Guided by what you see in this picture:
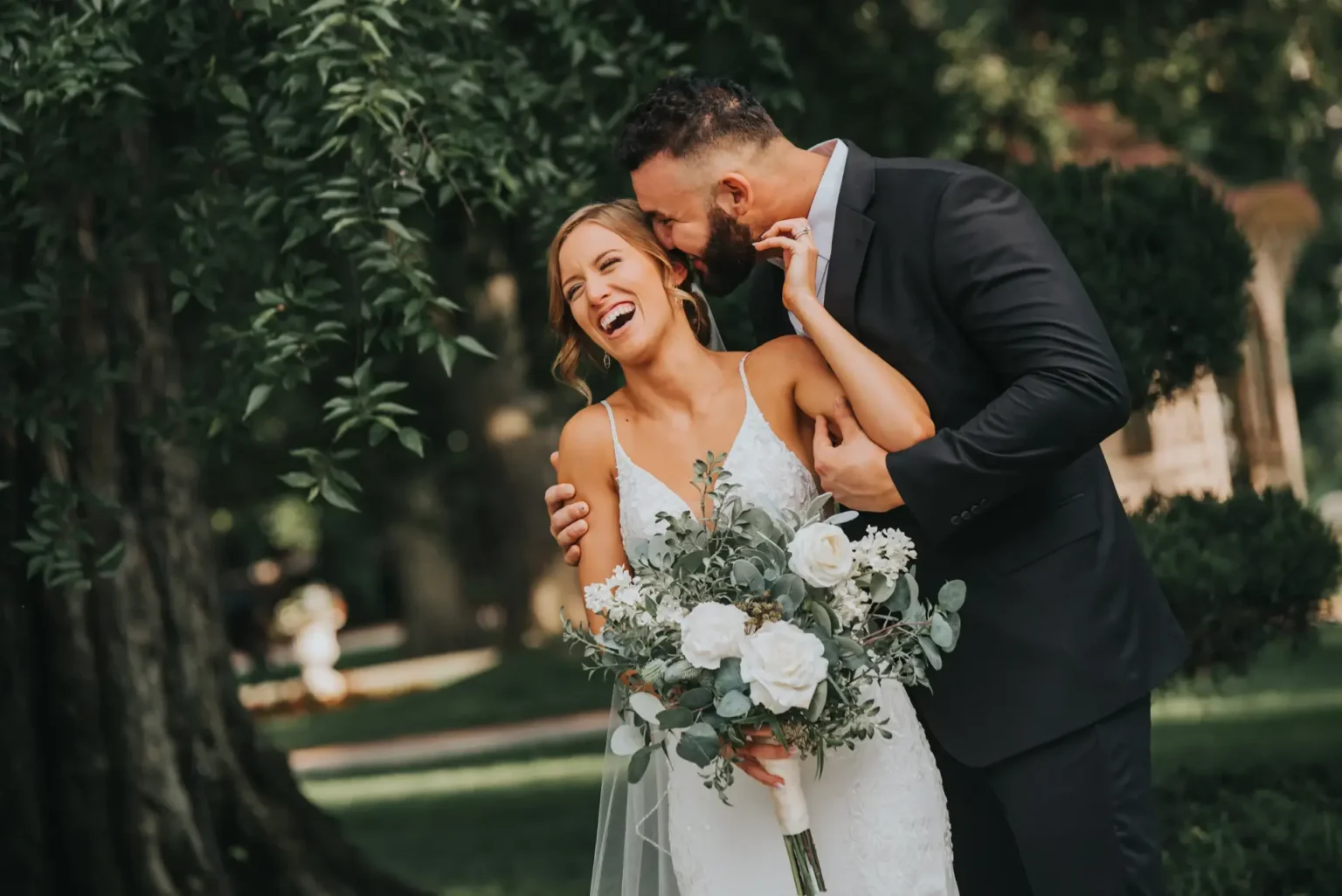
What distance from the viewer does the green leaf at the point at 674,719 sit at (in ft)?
11.3

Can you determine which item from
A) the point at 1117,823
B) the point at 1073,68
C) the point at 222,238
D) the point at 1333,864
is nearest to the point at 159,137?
the point at 222,238

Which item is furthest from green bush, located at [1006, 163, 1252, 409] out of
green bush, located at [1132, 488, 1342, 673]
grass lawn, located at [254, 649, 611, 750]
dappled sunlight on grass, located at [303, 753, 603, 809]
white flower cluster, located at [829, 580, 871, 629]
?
grass lawn, located at [254, 649, 611, 750]

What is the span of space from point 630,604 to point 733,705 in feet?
0.97

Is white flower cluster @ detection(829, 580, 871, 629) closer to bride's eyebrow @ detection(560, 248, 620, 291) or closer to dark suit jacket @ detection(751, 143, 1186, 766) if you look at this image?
dark suit jacket @ detection(751, 143, 1186, 766)

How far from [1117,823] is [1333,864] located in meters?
3.01

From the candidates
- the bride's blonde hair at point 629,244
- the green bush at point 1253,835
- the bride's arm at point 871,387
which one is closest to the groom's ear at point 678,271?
the bride's blonde hair at point 629,244

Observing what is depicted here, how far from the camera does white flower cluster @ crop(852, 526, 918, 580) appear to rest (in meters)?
3.54

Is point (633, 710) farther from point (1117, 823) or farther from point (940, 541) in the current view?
point (1117, 823)

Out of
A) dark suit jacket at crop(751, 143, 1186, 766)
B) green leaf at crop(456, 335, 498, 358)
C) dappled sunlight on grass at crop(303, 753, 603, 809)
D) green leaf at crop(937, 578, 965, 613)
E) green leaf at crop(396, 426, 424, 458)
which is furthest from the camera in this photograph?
dappled sunlight on grass at crop(303, 753, 603, 809)

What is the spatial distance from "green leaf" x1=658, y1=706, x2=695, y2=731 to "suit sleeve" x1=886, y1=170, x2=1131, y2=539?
2.14 feet

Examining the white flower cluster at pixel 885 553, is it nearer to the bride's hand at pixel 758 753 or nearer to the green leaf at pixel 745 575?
the green leaf at pixel 745 575

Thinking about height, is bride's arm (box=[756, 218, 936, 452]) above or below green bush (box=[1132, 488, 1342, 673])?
above

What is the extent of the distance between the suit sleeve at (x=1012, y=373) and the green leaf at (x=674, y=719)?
25.7 inches

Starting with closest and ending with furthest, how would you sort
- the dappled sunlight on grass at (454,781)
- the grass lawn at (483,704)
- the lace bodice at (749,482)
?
the lace bodice at (749,482) < the dappled sunlight on grass at (454,781) < the grass lawn at (483,704)
